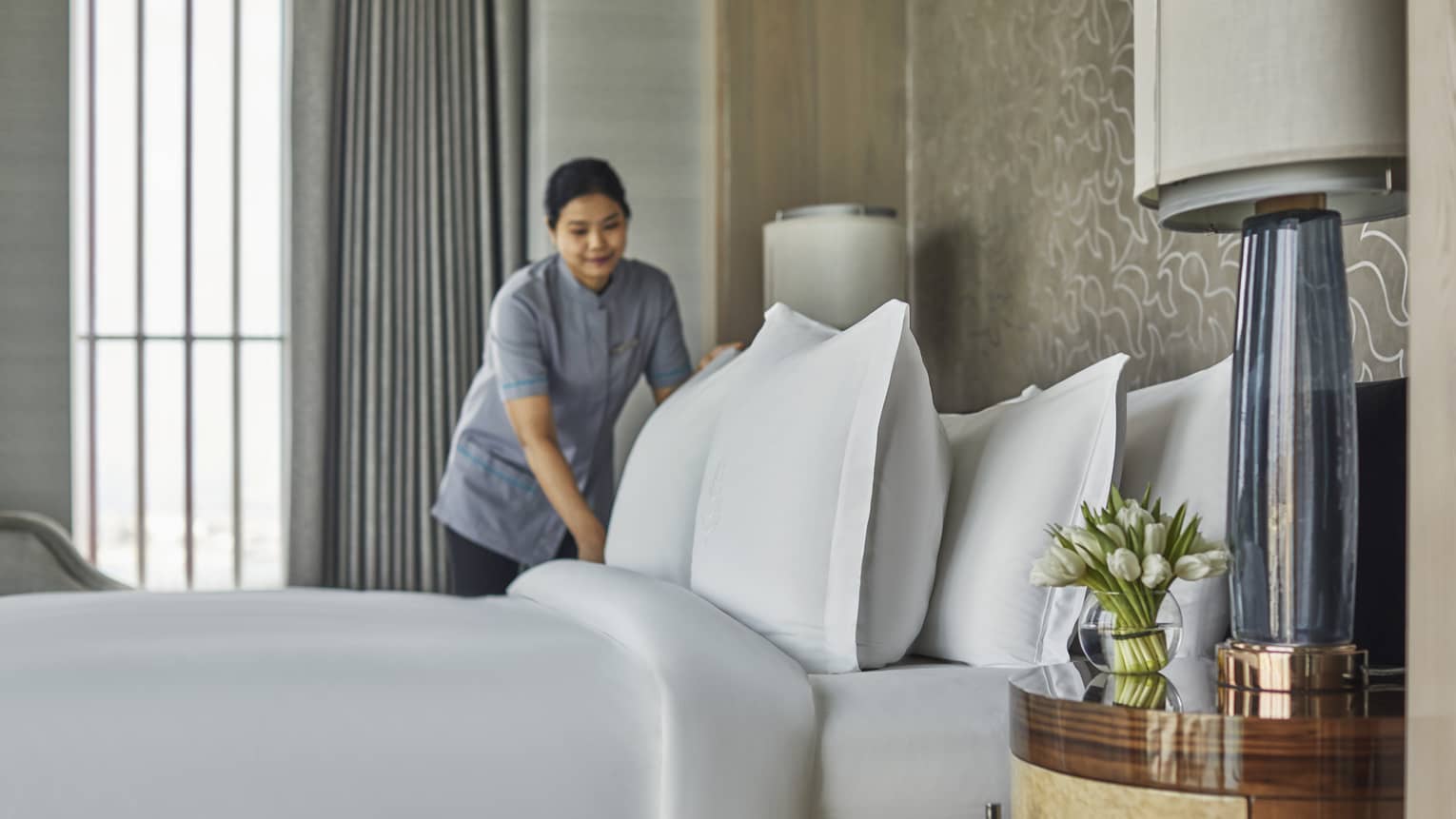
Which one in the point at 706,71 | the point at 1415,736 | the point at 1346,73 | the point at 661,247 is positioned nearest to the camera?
the point at 1415,736

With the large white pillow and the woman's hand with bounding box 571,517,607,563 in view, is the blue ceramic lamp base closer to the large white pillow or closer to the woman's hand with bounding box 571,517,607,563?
the large white pillow

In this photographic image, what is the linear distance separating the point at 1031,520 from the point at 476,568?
6.66ft

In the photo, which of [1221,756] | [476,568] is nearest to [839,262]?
[476,568]

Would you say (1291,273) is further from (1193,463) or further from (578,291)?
(578,291)

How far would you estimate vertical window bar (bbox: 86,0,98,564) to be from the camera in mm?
4543

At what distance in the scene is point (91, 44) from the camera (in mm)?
4555

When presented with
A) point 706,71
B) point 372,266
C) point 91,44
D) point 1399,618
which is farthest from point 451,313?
point 1399,618

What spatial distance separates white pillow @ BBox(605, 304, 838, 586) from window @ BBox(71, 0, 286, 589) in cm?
258

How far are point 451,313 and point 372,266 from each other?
29 centimetres

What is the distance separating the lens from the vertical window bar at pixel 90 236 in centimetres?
454

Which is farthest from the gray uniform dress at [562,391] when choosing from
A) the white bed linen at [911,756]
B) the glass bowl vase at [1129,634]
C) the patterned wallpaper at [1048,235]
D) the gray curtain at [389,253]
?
the glass bowl vase at [1129,634]

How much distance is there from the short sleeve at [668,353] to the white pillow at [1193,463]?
6.02ft

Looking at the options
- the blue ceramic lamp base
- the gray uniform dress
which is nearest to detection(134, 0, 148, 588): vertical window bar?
the gray uniform dress

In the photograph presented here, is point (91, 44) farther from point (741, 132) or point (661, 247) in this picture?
point (741, 132)
